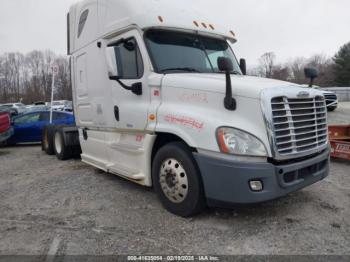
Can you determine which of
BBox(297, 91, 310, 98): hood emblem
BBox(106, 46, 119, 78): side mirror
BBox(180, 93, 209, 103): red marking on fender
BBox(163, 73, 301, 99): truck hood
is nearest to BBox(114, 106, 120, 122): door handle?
BBox(106, 46, 119, 78): side mirror

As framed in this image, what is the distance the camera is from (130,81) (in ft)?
15.5

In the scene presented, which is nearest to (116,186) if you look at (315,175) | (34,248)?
(34,248)

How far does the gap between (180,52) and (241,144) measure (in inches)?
74.0

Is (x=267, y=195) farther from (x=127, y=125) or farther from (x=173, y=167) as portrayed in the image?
(x=127, y=125)

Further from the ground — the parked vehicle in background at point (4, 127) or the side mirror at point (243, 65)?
the side mirror at point (243, 65)

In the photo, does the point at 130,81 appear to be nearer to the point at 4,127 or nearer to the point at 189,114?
the point at 189,114

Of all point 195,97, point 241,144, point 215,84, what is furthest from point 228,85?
point 241,144

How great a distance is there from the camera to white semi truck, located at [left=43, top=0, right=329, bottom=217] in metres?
3.46

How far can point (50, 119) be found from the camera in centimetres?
1174

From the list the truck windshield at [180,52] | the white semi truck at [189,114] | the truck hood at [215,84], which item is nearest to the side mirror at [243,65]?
the white semi truck at [189,114]

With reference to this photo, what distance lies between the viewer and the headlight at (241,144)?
11.3 ft

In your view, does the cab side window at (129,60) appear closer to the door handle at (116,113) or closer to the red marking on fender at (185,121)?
the door handle at (116,113)

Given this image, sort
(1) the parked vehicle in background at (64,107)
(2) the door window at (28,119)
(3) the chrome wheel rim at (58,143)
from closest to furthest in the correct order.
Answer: (3) the chrome wheel rim at (58,143)
(2) the door window at (28,119)
(1) the parked vehicle in background at (64,107)

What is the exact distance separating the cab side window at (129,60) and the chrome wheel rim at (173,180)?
4.58 ft
